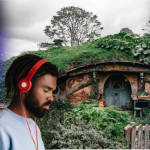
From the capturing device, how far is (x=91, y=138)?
8.80 ft

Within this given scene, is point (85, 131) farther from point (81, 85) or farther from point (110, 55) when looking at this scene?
point (110, 55)

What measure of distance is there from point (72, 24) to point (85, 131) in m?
9.60

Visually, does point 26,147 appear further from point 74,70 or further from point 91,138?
point 74,70

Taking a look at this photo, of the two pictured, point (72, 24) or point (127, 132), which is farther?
point (72, 24)

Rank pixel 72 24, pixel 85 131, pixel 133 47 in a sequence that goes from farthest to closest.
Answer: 1. pixel 72 24
2. pixel 133 47
3. pixel 85 131

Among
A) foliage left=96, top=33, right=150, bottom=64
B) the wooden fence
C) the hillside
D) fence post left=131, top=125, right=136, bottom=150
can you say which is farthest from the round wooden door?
fence post left=131, top=125, right=136, bottom=150

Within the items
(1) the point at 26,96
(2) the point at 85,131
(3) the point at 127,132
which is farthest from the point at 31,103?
(3) the point at 127,132

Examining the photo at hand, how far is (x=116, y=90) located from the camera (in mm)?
7527

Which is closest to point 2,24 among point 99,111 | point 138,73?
point 99,111

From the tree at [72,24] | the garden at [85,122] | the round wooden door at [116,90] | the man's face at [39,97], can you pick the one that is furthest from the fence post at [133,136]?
the tree at [72,24]

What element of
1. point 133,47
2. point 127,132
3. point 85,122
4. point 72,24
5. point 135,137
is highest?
point 72,24

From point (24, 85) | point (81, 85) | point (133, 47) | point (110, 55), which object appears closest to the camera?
point (24, 85)

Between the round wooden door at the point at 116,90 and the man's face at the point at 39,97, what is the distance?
6937mm

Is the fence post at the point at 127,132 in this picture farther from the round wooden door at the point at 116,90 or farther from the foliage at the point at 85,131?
the round wooden door at the point at 116,90
